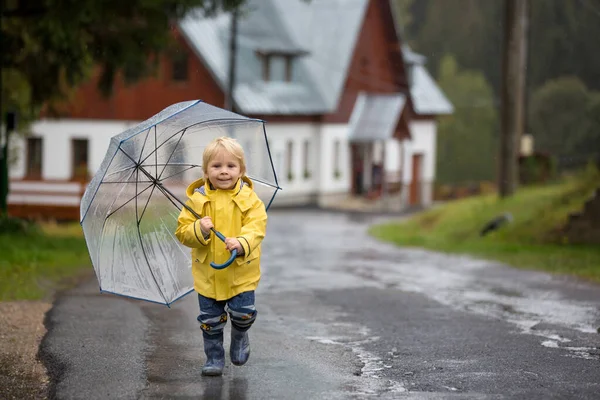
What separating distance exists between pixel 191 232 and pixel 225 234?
0.23m

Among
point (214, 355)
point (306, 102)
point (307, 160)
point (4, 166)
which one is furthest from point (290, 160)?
point (214, 355)

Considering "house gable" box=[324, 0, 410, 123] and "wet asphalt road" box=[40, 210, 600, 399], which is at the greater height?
"house gable" box=[324, 0, 410, 123]

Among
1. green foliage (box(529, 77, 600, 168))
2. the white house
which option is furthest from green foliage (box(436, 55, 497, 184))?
green foliage (box(529, 77, 600, 168))

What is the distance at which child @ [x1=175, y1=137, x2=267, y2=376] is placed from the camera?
721 cm

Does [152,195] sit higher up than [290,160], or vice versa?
[152,195]

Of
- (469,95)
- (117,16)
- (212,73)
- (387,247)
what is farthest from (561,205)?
(469,95)

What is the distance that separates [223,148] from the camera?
7230 mm

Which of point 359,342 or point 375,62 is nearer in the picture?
point 359,342

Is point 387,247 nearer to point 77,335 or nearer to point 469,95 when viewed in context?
point 77,335

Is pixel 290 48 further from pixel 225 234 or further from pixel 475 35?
pixel 225 234

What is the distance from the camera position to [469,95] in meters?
80.4

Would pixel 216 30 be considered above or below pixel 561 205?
A: above

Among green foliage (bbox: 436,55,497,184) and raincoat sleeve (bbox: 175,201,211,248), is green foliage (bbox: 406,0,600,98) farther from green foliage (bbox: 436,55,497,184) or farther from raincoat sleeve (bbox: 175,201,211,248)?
raincoat sleeve (bbox: 175,201,211,248)

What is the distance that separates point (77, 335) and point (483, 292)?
4.90 meters
